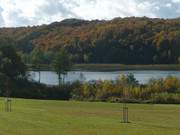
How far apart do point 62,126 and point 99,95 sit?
49.1m

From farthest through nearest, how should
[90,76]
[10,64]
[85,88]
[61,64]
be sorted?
[90,76]
[61,64]
[10,64]
[85,88]

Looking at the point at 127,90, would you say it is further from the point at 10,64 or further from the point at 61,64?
the point at 61,64

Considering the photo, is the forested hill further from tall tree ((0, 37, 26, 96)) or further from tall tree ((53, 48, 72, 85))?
tall tree ((0, 37, 26, 96))

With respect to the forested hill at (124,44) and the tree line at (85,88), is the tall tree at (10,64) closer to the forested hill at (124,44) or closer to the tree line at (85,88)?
the tree line at (85,88)

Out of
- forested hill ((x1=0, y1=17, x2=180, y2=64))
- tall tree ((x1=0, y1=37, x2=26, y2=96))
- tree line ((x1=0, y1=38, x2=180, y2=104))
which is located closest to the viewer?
tree line ((x1=0, y1=38, x2=180, y2=104))

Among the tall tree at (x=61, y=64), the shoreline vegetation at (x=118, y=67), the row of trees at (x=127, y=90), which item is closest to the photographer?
the row of trees at (x=127, y=90)

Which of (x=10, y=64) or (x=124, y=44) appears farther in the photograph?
(x=124, y=44)

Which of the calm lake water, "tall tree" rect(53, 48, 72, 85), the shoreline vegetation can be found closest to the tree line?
the calm lake water

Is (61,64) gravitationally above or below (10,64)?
above

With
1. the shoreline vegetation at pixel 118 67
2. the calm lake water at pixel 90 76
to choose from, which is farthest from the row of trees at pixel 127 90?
the shoreline vegetation at pixel 118 67

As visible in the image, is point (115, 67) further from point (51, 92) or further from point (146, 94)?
point (146, 94)

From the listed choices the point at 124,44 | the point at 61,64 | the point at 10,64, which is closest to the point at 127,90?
the point at 10,64

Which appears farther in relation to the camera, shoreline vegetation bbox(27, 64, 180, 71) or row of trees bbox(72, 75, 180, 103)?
shoreline vegetation bbox(27, 64, 180, 71)

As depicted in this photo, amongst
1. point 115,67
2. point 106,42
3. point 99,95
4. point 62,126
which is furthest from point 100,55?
point 62,126
